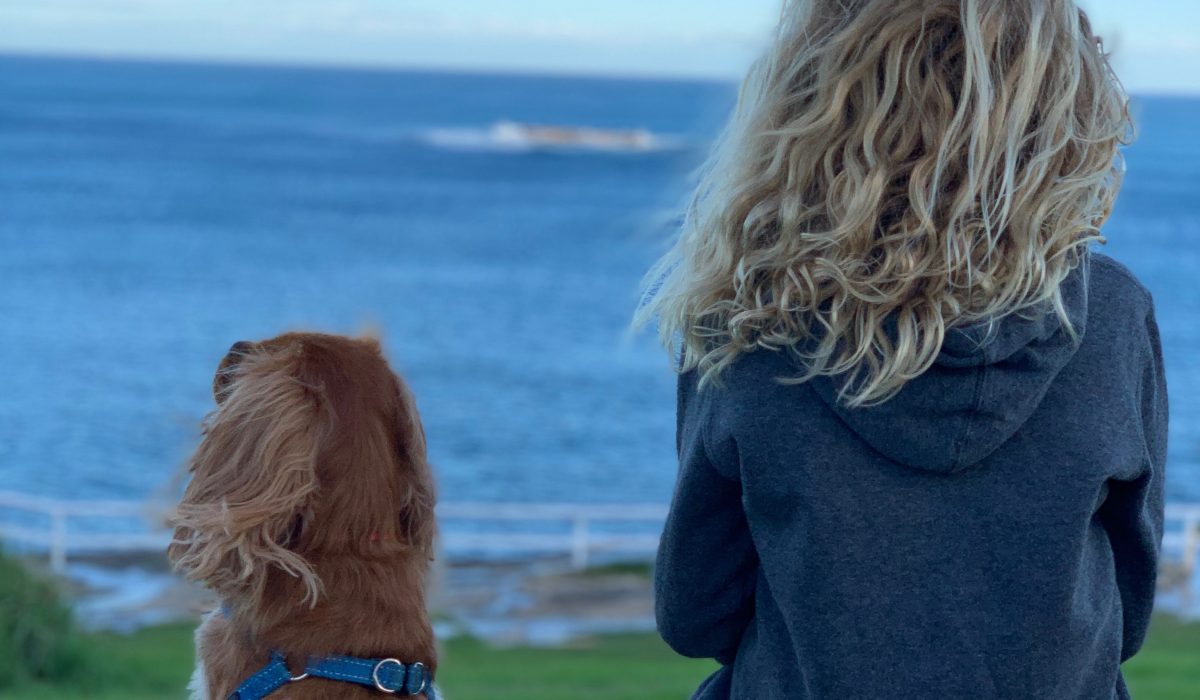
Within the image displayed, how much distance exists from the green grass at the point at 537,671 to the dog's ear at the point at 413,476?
414 centimetres

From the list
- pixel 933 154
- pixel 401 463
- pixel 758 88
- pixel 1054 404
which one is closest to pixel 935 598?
pixel 1054 404

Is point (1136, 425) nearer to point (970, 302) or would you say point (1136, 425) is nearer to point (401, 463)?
point (970, 302)

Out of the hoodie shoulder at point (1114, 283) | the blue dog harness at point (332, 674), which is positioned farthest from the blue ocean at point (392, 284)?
the blue dog harness at point (332, 674)

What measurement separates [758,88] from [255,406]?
115 cm

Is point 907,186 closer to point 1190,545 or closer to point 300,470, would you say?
point 300,470

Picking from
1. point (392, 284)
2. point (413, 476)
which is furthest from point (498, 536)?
point (392, 284)

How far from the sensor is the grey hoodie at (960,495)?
1871 millimetres

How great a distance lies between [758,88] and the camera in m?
2.14

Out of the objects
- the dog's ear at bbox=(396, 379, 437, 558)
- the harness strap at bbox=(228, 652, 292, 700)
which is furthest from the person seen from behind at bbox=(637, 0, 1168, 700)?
the harness strap at bbox=(228, 652, 292, 700)

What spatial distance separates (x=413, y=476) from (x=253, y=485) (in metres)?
0.35

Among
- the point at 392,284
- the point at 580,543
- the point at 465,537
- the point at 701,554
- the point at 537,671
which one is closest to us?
the point at 701,554

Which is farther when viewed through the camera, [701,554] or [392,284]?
[392,284]

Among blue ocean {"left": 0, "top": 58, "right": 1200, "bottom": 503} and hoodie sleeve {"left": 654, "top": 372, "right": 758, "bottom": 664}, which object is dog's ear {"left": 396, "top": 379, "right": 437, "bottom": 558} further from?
hoodie sleeve {"left": 654, "top": 372, "right": 758, "bottom": 664}

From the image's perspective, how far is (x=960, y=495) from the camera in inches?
75.5
